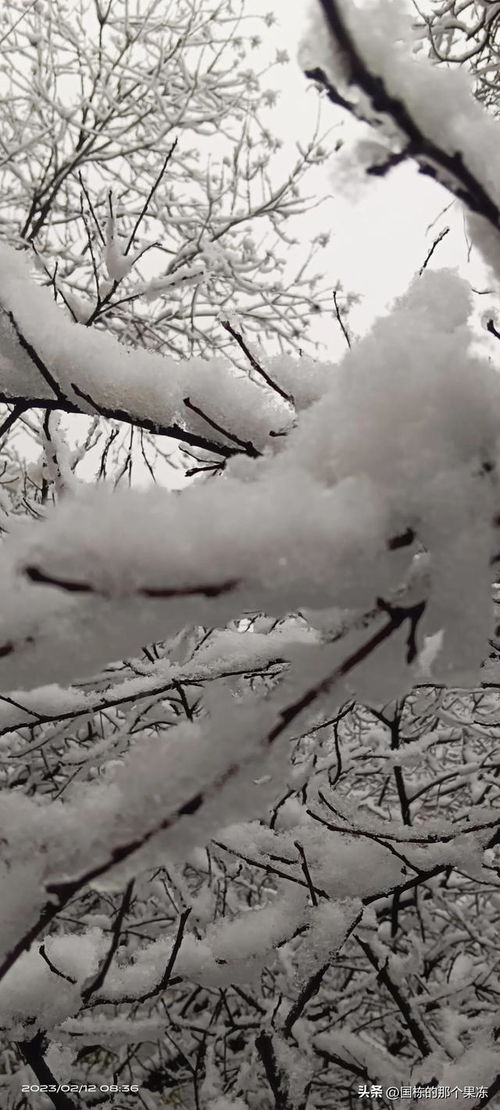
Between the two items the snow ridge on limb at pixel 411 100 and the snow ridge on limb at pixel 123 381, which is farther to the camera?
the snow ridge on limb at pixel 123 381

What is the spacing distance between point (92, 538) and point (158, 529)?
5 centimetres

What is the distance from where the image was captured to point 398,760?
8.05 ft

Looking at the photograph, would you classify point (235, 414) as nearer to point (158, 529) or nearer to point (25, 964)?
point (158, 529)

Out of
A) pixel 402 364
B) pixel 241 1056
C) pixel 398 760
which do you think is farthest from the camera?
pixel 241 1056

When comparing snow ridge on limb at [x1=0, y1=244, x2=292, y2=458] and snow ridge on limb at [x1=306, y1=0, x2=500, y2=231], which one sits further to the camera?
snow ridge on limb at [x1=0, y1=244, x2=292, y2=458]

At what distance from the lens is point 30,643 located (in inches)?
21.7

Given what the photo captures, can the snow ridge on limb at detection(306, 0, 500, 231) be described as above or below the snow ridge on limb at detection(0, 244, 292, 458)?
below

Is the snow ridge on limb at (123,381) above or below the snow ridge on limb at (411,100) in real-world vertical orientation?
above

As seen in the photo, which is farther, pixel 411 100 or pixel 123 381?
pixel 123 381

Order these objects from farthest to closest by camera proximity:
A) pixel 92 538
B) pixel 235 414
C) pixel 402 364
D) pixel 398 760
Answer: pixel 398 760 → pixel 235 414 → pixel 402 364 → pixel 92 538

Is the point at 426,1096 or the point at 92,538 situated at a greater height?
the point at 92,538

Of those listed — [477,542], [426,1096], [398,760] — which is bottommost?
[426,1096]

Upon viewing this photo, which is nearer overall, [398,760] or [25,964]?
[25,964]

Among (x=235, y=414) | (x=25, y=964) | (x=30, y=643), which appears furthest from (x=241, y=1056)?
(x=30, y=643)
